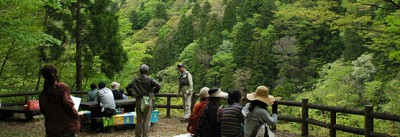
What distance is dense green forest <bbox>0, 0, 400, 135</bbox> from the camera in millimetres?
10742

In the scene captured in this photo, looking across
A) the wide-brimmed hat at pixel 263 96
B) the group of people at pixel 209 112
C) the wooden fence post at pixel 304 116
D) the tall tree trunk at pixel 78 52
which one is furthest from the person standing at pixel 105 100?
the tall tree trunk at pixel 78 52

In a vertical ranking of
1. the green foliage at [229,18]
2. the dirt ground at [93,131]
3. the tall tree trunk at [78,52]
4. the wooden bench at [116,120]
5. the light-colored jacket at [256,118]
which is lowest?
the dirt ground at [93,131]

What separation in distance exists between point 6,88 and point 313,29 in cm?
4394

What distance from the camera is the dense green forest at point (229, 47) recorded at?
1074cm

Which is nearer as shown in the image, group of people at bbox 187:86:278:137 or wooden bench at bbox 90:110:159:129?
group of people at bbox 187:86:278:137

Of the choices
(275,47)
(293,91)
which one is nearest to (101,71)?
(293,91)

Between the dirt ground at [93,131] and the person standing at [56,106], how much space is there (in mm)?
4727

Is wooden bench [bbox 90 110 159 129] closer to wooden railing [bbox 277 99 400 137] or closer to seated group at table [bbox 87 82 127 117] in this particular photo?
seated group at table [bbox 87 82 127 117]

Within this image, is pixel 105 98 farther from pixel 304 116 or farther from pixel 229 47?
pixel 229 47

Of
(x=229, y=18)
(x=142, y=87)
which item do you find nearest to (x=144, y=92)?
(x=142, y=87)

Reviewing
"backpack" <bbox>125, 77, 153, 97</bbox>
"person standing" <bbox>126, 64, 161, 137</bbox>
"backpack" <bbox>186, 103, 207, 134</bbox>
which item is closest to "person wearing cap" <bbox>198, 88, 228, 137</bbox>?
"backpack" <bbox>186, 103, 207, 134</bbox>

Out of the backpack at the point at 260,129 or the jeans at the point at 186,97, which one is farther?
the jeans at the point at 186,97

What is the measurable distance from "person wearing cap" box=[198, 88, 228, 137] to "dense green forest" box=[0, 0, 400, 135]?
4.82 meters

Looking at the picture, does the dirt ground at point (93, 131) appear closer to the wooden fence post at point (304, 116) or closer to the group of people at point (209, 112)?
the wooden fence post at point (304, 116)
